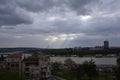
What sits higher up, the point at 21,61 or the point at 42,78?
the point at 21,61

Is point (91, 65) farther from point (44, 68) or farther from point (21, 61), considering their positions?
point (21, 61)

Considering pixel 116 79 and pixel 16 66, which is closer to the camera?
pixel 116 79

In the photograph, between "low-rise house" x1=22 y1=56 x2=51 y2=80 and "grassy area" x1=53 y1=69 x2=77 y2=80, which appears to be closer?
"low-rise house" x1=22 y1=56 x2=51 y2=80

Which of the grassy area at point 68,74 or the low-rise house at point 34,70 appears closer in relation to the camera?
the low-rise house at point 34,70

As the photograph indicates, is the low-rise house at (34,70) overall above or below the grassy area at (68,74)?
above

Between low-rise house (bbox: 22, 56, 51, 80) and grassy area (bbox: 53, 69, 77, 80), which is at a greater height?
low-rise house (bbox: 22, 56, 51, 80)

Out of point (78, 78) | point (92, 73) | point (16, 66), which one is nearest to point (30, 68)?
point (16, 66)

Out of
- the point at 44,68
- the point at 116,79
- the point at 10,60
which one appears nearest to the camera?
the point at 116,79

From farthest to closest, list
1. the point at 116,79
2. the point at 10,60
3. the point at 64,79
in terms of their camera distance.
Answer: the point at 10,60 → the point at 64,79 → the point at 116,79

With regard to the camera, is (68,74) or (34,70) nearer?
(34,70)

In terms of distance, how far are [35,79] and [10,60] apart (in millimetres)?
4523

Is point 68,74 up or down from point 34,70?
down

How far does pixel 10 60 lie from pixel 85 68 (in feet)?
28.0

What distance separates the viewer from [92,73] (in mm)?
27000
